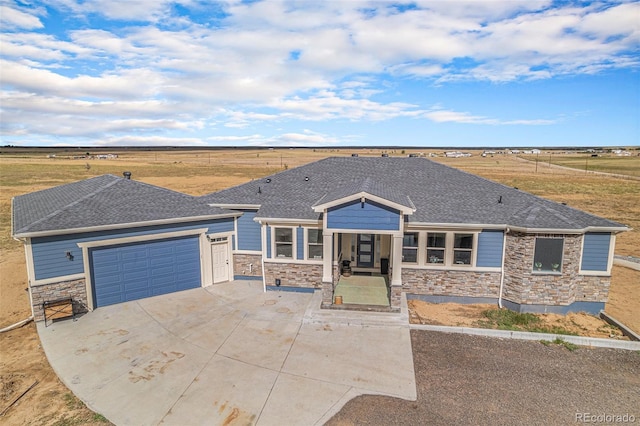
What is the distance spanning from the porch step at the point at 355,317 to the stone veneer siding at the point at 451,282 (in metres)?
1.73

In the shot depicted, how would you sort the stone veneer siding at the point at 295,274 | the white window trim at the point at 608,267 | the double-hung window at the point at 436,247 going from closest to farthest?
the white window trim at the point at 608,267
the double-hung window at the point at 436,247
the stone veneer siding at the point at 295,274

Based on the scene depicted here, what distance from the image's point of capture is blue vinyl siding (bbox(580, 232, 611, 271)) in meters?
13.3

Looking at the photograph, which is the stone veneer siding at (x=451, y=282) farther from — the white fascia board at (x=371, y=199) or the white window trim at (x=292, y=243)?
the white window trim at (x=292, y=243)

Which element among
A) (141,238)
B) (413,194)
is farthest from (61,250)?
(413,194)

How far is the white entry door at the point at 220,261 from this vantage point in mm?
15661

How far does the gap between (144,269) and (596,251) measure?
1712 cm

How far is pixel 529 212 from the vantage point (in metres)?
13.8

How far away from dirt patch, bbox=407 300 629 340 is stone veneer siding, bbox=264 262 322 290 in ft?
12.8

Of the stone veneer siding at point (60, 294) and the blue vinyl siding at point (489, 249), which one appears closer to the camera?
the stone veneer siding at point (60, 294)

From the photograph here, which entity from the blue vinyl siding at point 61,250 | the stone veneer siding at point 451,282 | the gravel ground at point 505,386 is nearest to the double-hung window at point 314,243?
the stone veneer siding at point 451,282

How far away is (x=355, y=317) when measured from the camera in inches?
494

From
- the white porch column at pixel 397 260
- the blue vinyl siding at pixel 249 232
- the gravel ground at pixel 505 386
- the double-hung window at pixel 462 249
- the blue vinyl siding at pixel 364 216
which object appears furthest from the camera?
the blue vinyl siding at pixel 249 232

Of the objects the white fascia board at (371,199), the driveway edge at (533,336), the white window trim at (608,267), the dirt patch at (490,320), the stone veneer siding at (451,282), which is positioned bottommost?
the dirt patch at (490,320)

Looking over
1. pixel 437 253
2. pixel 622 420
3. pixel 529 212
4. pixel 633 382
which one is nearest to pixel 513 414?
pixel 622 420
